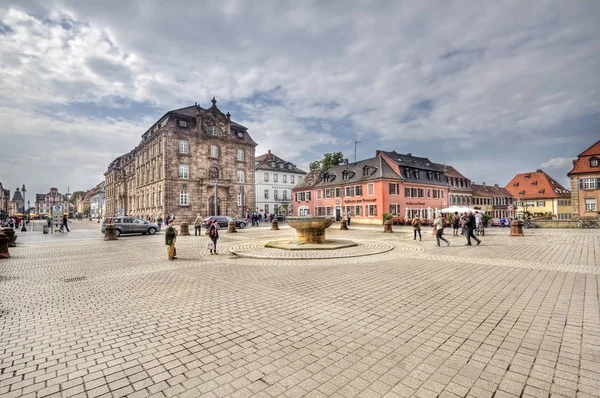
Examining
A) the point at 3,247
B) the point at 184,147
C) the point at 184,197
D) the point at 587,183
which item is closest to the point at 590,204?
the point at 587,183

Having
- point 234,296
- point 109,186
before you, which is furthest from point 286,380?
point 109,186

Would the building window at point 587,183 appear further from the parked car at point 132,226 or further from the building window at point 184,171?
the building window at point 184,171

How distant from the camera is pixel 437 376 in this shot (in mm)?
3172

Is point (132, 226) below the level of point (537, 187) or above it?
below

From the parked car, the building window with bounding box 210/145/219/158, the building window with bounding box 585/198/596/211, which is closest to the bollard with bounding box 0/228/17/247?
the parked car

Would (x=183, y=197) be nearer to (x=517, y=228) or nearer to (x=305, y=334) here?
(x=517, y=228)

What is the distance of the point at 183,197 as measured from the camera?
41.6 metres

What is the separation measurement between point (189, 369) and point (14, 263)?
12509mm

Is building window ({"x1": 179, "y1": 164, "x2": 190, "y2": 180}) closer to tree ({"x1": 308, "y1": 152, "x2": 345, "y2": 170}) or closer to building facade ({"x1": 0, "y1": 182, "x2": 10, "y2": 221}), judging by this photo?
tree ({"x1": 308, "y1": 152, "x2": 345, "y2": 170})

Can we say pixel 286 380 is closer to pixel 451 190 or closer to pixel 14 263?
pixel 14 263

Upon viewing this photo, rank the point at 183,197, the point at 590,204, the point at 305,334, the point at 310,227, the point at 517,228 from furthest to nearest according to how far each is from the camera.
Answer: the point at 183,197
the point at 590,204
the point at 517,228
the point at 310,227
the point at 305,334

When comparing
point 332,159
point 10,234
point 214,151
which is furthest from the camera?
point 332,159

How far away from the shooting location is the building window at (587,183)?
1511 inches

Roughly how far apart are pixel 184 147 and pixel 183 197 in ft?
23.4
